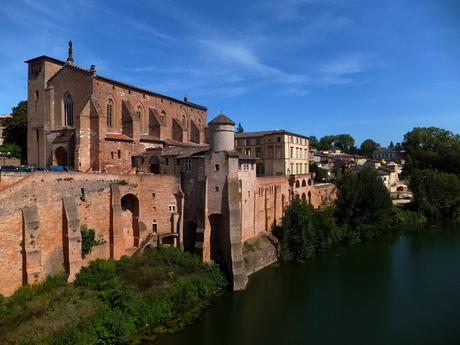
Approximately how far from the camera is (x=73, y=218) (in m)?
21.4

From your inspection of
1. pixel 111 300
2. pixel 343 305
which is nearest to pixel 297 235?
pixel 343 305

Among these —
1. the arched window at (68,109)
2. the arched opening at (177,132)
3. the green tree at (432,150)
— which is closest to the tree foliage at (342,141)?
the green tree at (432,150)

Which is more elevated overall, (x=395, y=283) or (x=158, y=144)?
(x=158, y=144)

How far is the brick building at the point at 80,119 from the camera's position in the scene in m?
30.8

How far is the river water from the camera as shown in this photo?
62.6 ft

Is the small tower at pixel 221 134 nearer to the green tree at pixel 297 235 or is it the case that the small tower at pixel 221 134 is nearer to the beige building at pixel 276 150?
the green tree at pixel 297 235

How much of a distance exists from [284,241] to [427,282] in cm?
1139

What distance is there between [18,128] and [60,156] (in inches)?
495

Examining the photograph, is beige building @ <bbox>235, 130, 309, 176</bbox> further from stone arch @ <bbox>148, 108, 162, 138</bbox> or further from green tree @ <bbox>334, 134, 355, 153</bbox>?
green tree @ <bbox>334, 134, 355, 153</bbox>

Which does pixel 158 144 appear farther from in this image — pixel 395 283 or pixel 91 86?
pixel 395 283

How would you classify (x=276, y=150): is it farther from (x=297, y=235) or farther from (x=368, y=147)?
(x=368, y=147)

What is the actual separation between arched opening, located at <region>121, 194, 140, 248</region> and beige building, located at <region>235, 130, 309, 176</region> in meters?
21.9

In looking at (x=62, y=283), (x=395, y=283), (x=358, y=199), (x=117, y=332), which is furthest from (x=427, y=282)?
(x=62, y=283)

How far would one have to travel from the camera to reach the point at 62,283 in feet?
66.7
